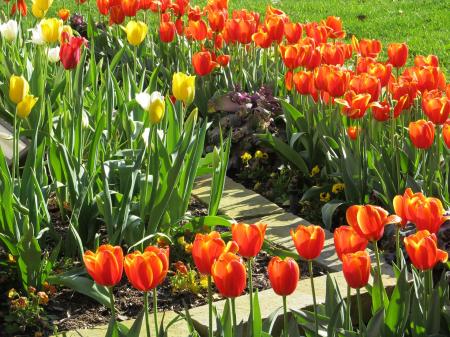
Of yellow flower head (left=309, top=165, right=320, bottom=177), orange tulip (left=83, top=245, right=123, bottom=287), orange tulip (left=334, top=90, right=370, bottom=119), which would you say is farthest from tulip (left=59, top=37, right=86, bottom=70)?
orange tulip (left=83, top=245, right=123, bottom=287)

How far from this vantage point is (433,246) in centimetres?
219

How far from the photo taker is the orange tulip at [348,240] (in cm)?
224

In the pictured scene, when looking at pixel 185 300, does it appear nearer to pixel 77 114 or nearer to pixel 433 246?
pixel 77 114

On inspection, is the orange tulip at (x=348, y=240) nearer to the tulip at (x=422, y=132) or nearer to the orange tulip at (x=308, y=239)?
the orange tulip at (x=308, y=239)

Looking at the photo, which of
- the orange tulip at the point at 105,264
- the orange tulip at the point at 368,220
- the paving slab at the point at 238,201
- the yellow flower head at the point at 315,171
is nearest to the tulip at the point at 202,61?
the paving slab at the point at 238,201

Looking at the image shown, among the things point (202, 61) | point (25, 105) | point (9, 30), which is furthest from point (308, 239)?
point (9, 30)

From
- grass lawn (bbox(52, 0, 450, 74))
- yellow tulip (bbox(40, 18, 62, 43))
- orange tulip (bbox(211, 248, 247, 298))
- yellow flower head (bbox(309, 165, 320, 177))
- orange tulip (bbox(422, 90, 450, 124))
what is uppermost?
yellow tulip (bbox(40, 18, 62, 43))

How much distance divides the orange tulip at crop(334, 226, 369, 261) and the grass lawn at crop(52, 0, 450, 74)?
16.1 ft

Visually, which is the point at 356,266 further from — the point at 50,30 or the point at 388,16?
the point at 388,16

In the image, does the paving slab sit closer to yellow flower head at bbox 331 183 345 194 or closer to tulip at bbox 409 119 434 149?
yellow flower head at bbox 331 183 345 194

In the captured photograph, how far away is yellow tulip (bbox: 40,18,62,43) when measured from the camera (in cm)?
390

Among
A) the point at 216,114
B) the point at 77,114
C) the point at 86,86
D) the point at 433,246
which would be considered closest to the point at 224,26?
the point at 216,114

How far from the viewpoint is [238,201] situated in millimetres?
4035

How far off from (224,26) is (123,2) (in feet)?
1.84
